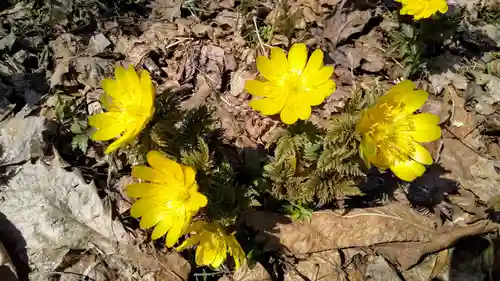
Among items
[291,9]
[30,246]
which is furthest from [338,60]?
[30,246]

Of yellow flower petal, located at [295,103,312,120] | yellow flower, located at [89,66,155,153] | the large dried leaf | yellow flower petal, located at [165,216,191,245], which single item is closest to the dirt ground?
the large dried leaf

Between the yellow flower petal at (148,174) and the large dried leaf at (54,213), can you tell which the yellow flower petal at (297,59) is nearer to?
the yellow flower petal at (148,174)

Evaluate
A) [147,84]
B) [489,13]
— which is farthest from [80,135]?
[489,13]

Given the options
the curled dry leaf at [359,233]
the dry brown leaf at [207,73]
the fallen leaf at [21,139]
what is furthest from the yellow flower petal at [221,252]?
the fallen leaf at [21,139]

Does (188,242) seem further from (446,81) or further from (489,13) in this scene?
(489,13)

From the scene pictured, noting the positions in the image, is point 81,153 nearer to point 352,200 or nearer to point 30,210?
point 30,210

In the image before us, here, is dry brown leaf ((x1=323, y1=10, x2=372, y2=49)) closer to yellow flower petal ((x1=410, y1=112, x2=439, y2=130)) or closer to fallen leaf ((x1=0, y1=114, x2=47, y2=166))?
yellow flower petal ((x1=410, y1=112, x2=439, y2=130))
